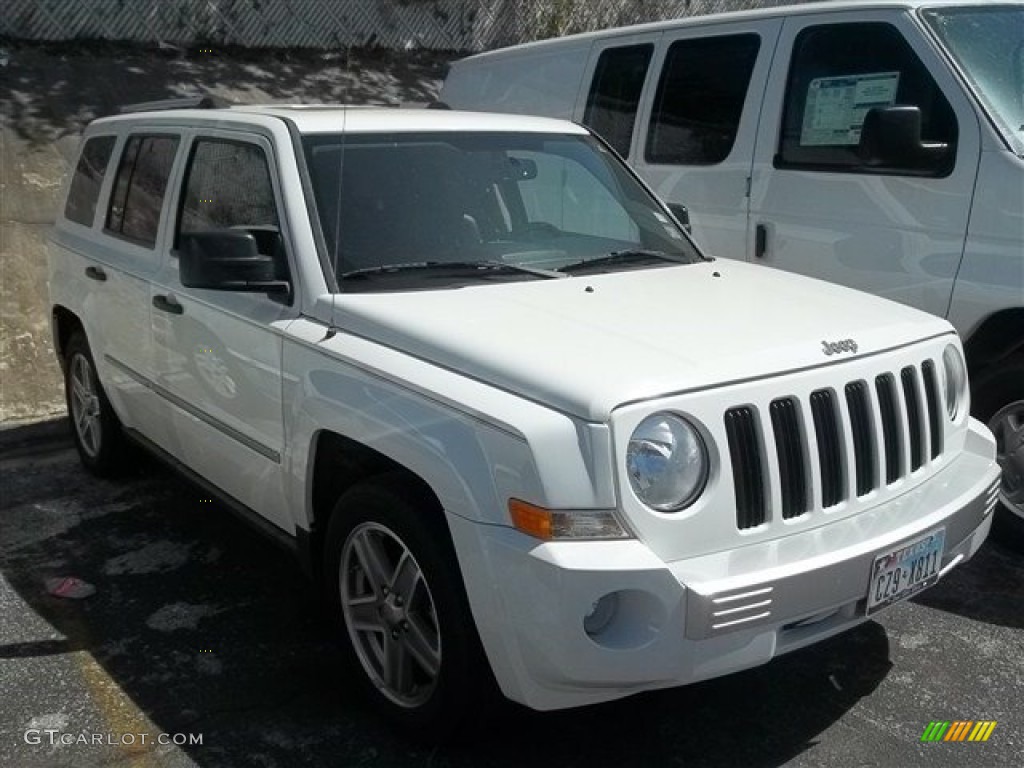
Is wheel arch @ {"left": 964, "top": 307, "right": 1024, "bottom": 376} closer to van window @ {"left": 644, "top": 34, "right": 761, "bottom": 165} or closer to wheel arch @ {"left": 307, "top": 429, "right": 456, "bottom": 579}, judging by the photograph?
van window @ {"left": 644, "top": 34, "right": 761, "bottom": 165}

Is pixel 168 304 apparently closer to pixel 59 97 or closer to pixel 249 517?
pixel 249 517

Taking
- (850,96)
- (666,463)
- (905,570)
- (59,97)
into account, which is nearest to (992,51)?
(850,96)

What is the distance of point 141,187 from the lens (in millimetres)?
5043

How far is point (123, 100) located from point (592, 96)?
6.36 metres

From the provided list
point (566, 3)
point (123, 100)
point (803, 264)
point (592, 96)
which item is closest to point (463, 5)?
point (566, 3)

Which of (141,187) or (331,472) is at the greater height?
(141,187)

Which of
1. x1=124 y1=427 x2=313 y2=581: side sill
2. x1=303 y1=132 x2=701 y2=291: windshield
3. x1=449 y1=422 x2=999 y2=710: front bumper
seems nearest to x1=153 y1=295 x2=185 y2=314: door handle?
x1=124 y1=427 x2=313 y2=581: side sill

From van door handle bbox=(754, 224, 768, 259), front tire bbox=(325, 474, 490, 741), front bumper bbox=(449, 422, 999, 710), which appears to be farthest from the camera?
van door handle bbox=(754, 224, 768, 259)

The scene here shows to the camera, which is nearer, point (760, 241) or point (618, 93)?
point (760, 241)

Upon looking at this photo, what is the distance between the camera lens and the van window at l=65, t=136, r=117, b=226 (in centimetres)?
552

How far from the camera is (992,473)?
3.62m

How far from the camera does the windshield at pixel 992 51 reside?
4660 millimetres

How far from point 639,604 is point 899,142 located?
2.73 m

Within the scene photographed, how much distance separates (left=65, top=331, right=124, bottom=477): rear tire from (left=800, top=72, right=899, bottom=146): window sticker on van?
11.8ft
